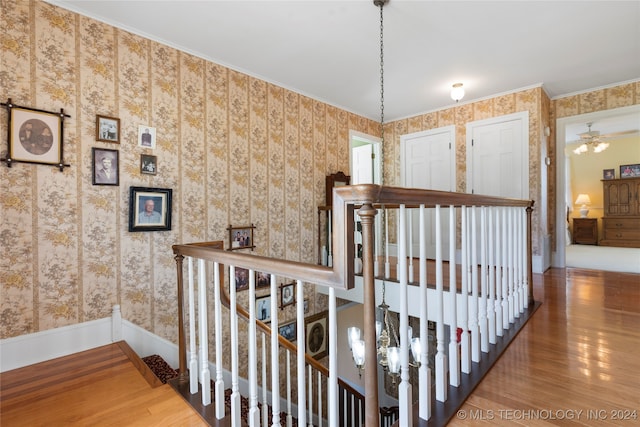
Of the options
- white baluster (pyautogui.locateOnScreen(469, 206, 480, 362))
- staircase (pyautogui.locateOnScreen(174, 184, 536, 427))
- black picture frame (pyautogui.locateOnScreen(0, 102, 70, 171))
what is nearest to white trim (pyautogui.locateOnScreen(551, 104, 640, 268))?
staircase (pyautogui.locateOnScreen(174, 184, 536, 427))

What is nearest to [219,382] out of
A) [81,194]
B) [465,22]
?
[81,194]

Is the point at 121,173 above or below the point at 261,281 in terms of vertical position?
above

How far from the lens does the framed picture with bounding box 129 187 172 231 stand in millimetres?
2490

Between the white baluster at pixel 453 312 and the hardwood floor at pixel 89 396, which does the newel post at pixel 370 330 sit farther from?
the hardwood floor at pixel 89 396

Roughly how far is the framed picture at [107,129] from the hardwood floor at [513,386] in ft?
5.19

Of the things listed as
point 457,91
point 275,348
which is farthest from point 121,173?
point 457,91

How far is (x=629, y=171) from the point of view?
7297 mm

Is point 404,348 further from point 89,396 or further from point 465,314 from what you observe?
point 89,396

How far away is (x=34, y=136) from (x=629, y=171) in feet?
34.9

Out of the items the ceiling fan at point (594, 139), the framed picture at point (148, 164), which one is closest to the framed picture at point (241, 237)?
the framed picture at point (148, 164)

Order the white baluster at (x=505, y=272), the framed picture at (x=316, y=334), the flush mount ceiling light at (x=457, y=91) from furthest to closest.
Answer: the framed picture at (x=316, y=334) → the flush mount ceiling light at (x=457, y=91) → the white baluster at (x=505, y=272)

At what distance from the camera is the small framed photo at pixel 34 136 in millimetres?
2014

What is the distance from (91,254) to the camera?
230 centimetres

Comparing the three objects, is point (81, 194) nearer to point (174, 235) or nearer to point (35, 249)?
point (35, 249)
